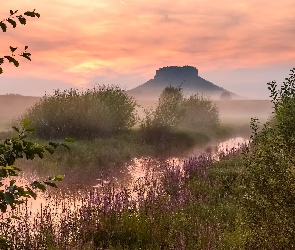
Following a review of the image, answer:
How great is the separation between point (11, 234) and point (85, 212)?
6.05ft

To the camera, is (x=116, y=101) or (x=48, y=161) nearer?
(x=48, y=161)

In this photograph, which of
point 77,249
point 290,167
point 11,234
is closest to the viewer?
point 290,167

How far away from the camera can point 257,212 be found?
6.28m

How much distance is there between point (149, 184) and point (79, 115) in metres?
16.0

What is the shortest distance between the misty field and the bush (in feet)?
0.27

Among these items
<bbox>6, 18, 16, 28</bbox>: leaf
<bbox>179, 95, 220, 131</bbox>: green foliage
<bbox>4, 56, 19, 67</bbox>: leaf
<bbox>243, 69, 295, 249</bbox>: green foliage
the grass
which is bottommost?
the grass

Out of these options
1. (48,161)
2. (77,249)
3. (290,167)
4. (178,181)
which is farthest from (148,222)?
(48,161)

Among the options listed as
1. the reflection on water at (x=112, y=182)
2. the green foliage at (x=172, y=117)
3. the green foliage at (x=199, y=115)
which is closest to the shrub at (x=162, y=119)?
the green foliage at (x=172, y=117)

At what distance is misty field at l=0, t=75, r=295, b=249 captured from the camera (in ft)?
20.4

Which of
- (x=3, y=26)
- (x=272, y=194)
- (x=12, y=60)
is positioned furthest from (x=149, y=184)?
(x=3, y=26)

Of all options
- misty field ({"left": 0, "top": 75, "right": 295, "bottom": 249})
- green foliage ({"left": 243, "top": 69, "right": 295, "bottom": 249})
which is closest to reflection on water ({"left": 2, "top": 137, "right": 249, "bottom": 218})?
misty field ({"left": 0, "top": 75, "right": 295, "bottom": 249})

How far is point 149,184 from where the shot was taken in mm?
13695

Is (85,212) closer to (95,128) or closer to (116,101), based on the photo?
(95,128)

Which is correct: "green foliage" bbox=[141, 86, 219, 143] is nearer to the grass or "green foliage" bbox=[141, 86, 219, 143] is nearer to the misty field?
the misty field
